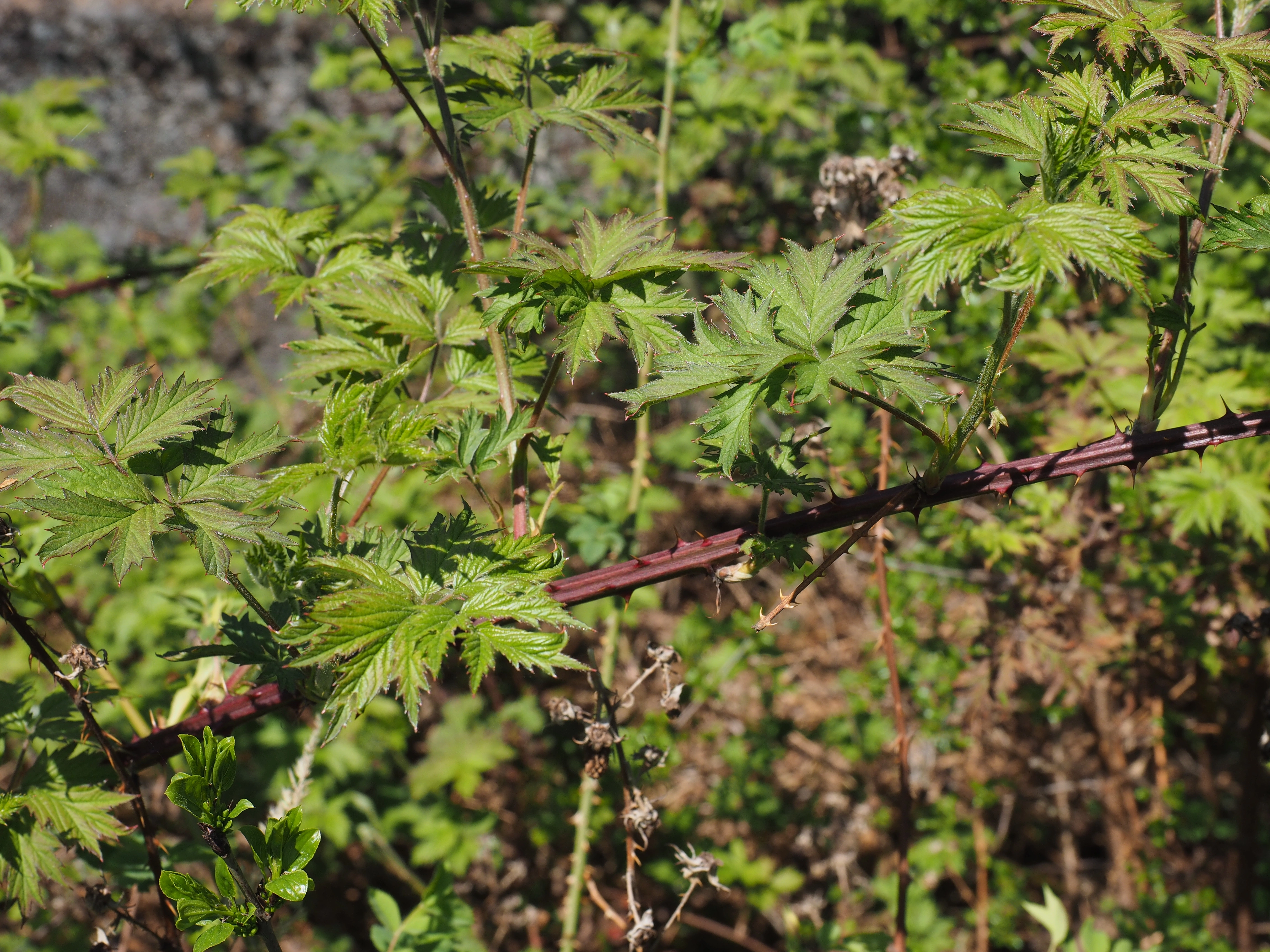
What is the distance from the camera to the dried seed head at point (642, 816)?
182cm

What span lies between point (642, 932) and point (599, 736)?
1.46 feet

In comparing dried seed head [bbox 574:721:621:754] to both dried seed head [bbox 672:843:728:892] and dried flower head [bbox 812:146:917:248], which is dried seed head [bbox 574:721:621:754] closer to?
dried seed head [bbox 672:843:728:892]

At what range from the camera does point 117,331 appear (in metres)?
5.61

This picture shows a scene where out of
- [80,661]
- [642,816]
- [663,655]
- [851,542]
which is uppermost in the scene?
[851,542]

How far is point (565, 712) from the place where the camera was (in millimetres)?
1802

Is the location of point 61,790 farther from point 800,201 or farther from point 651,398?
point 800,201

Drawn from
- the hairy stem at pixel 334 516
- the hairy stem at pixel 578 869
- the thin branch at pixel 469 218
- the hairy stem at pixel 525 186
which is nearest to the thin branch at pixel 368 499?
the hairy stem at pixel 334 516

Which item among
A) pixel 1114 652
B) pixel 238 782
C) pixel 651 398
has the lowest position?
pixel 238 782

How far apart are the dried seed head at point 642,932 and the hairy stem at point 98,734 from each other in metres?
0.88

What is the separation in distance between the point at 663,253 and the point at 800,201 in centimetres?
252

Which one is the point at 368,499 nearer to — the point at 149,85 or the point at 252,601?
the point at 252,601

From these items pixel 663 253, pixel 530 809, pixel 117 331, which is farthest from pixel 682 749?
pixel 117 331

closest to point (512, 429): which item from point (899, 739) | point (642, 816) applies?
point (642, 816)

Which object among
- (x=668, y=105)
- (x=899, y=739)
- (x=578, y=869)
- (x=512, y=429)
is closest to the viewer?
(x=512, y=429)
